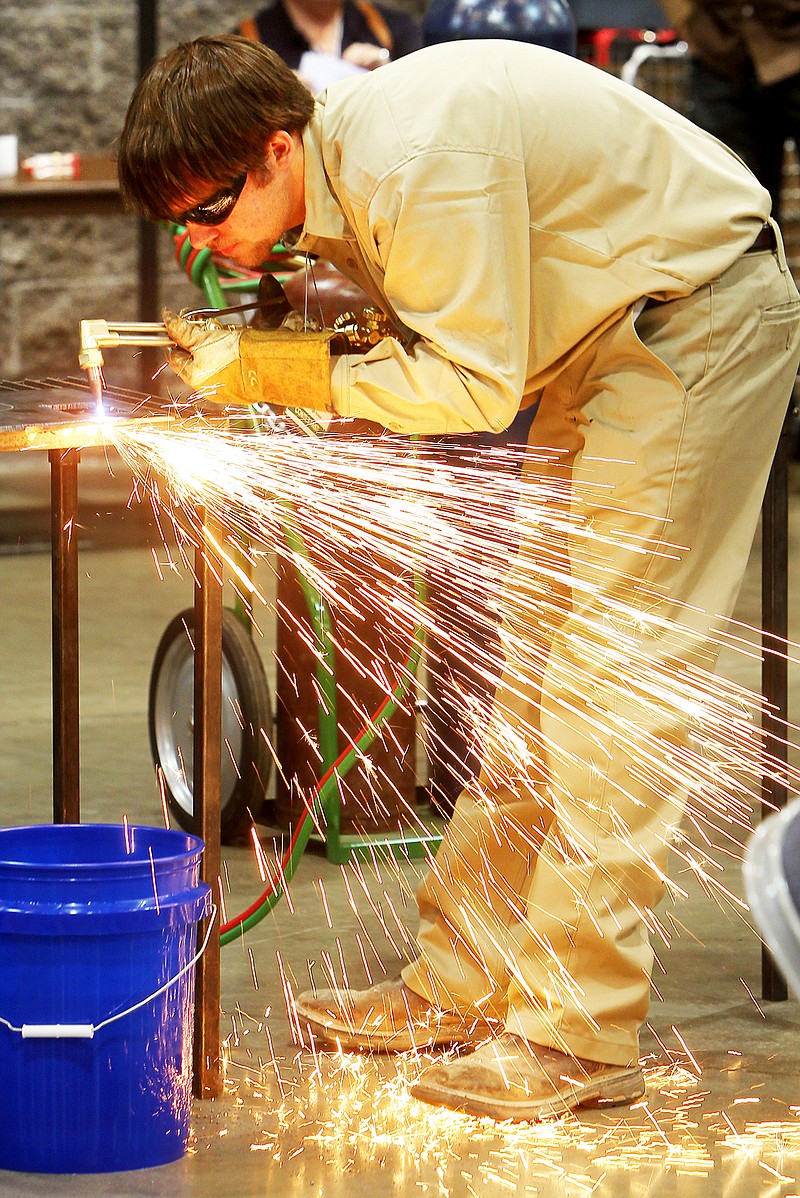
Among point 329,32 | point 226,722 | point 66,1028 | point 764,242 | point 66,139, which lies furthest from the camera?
point 66,139

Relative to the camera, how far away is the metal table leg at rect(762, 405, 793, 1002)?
3270 mm

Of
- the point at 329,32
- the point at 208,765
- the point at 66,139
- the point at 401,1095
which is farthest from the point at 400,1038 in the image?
the point at 66,139

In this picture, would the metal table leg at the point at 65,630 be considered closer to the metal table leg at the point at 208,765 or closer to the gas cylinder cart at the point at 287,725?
the metal table leg at the point at 208,765

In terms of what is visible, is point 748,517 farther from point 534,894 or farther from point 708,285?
point 534,894

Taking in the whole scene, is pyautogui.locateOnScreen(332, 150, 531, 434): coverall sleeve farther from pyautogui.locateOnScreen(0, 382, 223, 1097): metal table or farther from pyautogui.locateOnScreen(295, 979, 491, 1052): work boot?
pyautogui.locateOnScreen(295, 979, 491, 1052): work boot

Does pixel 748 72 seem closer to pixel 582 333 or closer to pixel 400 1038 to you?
pixel 582 333

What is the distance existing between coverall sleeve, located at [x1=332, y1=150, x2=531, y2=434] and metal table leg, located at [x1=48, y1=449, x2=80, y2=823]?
54 cm

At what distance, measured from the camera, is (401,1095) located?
114 inches

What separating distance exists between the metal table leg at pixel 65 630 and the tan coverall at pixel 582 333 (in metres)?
0.52

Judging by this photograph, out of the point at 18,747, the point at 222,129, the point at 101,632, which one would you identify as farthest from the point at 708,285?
the point at 101,632

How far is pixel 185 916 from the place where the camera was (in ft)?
8.74

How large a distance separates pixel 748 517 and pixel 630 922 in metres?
0.66

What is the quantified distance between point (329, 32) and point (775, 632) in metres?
4.50

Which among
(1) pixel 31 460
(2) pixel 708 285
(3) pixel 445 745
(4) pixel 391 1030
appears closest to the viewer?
(2) pixel 708 285
